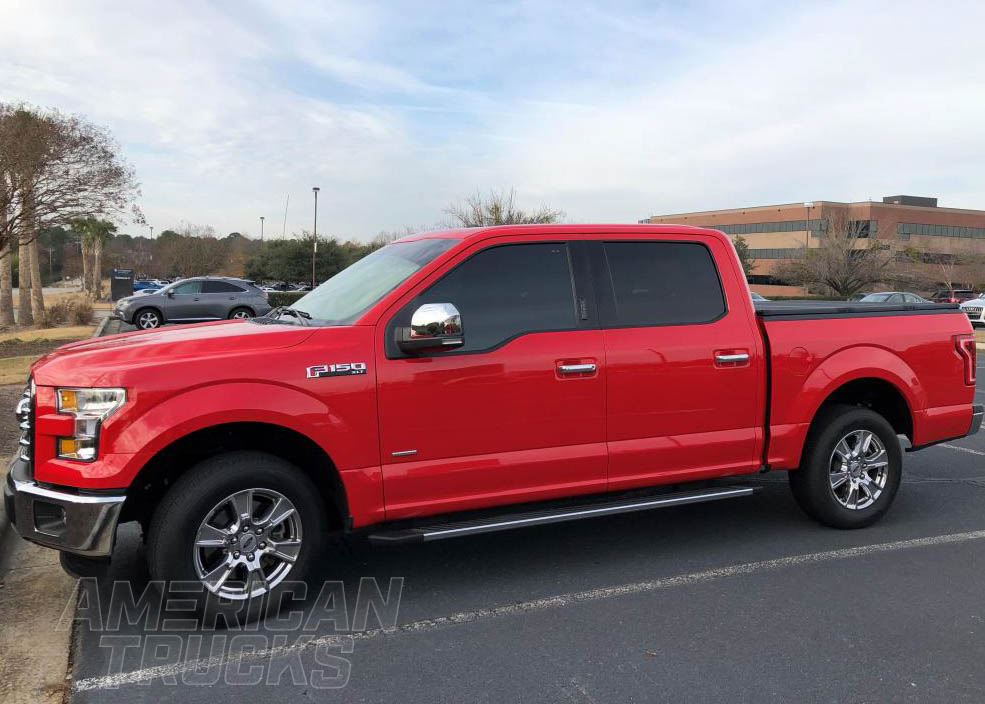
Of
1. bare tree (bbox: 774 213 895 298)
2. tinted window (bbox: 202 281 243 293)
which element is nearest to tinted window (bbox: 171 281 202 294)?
tinted window (bbox: 202 281 243 293)

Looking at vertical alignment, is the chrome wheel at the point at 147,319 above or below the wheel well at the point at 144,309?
below

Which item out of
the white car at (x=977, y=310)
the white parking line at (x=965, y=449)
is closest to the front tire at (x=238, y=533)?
the white parking line at (x=965, y=449)

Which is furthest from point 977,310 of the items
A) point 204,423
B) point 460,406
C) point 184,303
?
point 204,423

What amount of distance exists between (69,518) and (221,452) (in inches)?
27.9

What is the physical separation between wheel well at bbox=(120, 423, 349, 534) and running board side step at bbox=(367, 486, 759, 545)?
1.09ft

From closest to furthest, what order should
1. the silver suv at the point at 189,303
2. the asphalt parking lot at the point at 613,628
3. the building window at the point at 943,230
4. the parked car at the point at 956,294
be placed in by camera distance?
the asphalt parking lot at the point at 613,628 < the silver suv at the point at 189,303 < the parked car at the point at 956,294 < the building window at the point at 943,230

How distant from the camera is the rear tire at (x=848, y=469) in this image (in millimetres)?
5172

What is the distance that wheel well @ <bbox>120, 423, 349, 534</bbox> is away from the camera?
151 inches

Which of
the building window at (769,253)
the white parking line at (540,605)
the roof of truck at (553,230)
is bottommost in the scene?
the white parking line at (540,605)

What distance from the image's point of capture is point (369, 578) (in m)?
4.52

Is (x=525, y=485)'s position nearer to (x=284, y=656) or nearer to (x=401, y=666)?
(x=401, y=666)

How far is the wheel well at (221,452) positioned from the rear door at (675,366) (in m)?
1.59

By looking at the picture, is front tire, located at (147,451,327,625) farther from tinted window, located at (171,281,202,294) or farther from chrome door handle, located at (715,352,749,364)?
tinted window, located at (171,281,202,294)

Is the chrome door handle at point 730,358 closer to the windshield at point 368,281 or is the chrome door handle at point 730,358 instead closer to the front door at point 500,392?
the front door at point 500,392
